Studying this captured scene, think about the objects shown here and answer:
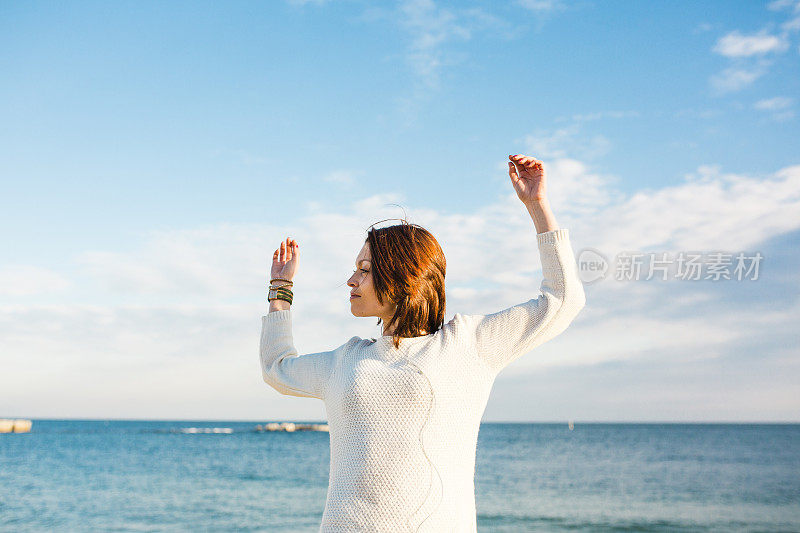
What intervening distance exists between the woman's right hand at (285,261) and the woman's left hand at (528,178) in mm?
684

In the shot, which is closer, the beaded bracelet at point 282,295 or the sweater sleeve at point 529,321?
the sweater sleeve at point 529,321

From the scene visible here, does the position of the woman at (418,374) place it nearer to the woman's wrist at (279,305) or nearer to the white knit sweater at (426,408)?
the white knit sweater at (426,408)

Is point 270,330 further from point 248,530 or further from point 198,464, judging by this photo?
point 198,464

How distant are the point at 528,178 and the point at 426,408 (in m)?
0.65

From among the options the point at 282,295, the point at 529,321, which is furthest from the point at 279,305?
the point at 529,321

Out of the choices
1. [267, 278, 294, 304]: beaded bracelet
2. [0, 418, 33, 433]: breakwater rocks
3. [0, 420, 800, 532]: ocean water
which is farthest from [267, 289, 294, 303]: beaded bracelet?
[0, 418, 33, 433]: breakwater rocks

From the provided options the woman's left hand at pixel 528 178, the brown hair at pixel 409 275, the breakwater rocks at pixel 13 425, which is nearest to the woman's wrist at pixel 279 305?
the brown hair at pixel 409 275

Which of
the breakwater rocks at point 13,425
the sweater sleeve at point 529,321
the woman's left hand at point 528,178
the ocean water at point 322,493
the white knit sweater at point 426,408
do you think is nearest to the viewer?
the white knit sweater at point 426,408

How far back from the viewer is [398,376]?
1607mm

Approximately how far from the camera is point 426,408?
1589 millimetres

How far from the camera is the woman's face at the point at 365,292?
67.6 inches

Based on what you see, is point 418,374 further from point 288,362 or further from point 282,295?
point 282,295

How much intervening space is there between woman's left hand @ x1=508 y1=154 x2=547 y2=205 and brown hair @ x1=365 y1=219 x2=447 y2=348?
0.27m

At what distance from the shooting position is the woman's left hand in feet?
5.79
